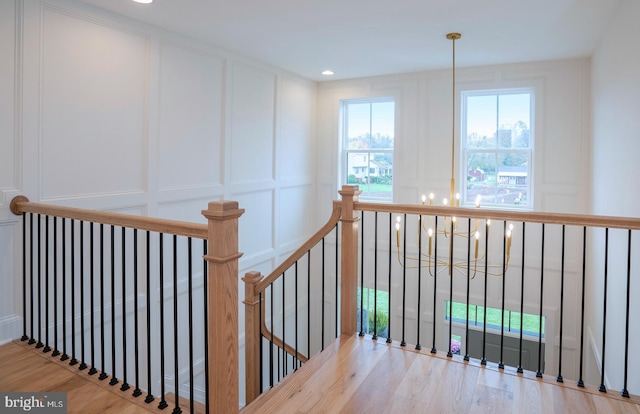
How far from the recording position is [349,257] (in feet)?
9.97

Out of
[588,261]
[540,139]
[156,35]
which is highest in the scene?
[156,35]

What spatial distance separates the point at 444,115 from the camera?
5469mm

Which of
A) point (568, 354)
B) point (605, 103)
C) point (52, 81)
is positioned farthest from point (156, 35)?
point (568, 354)

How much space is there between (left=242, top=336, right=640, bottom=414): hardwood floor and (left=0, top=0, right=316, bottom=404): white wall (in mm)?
2098

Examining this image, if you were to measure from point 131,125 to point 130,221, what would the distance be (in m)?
2.01

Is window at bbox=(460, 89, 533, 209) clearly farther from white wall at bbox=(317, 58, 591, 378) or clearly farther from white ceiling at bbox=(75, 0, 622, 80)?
white ceiling at bbox=(75, 0, 622, 80)

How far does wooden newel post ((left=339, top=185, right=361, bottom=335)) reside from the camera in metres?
3.04

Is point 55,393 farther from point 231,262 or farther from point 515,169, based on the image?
point 515,169

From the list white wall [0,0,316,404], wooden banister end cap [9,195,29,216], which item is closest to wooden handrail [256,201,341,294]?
white wall [0,0,316,404]

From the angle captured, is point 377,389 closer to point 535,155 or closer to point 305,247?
point 305,247

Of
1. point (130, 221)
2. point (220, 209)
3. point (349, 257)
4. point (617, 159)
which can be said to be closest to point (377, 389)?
point (349, 257)

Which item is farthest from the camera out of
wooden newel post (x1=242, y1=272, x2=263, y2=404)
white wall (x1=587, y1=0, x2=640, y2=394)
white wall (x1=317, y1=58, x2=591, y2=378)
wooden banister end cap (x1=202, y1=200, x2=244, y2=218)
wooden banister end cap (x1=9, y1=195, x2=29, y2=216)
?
white wall (x1=317, y1=58, x2=591, y2=378)

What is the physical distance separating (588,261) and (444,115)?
2.32 meters

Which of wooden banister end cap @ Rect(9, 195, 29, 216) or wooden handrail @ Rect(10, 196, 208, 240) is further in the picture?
wooden banister end cap @ Rect(9, 195, 29, 216)
